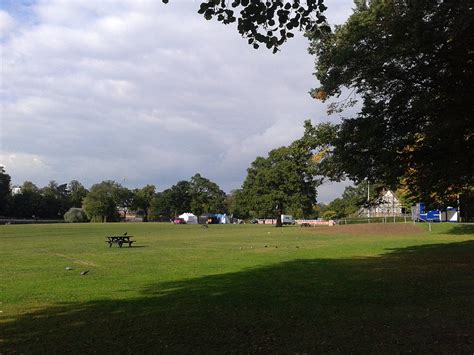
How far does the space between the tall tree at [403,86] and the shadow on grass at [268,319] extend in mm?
4606

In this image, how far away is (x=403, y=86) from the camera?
52.4ft

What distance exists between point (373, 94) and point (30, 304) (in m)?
12.4

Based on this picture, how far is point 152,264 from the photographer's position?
742 inches

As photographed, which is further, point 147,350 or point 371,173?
point 371,173

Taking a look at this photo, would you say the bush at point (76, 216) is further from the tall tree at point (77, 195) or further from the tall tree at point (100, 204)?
the tall tree at point (77, 195)

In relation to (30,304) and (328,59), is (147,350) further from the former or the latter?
(328,59)

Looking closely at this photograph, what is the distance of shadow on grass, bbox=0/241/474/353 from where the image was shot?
22.3ft

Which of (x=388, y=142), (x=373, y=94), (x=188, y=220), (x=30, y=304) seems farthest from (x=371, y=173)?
(x=188, y=220)

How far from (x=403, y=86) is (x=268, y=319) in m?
10.6

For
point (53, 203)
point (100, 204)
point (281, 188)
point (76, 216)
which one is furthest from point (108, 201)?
point (281, 188)

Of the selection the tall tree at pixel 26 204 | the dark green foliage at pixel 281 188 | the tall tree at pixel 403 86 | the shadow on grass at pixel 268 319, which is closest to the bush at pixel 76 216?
the tall tree at pixel 26 204

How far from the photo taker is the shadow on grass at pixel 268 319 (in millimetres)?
6805

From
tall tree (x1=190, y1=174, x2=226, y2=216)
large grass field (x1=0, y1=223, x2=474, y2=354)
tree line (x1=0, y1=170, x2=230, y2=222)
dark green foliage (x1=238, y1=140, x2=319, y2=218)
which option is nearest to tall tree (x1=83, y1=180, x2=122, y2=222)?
tree line (x1=0, y1=170, x2=230, y2=222)

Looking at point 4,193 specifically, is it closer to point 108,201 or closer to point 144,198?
point 108,201
